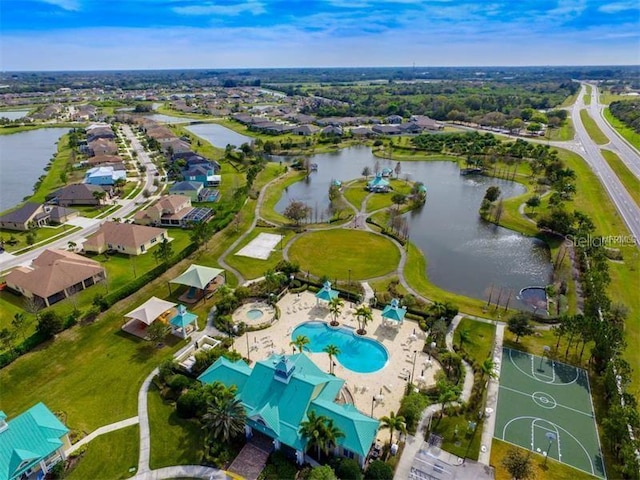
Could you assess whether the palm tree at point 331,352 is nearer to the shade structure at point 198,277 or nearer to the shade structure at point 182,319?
the shade structure at point 182,319

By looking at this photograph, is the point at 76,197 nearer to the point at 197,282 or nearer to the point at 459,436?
the point at 197,282

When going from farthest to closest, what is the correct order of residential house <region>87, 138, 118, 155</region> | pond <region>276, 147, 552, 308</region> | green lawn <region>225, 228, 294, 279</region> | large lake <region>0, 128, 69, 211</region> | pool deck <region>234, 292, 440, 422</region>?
1. residential house <region>87, 138, 118, 155</region>
2. large lake <region>0, 128, 69, 211</region>
3. pond <region>276, 147, 552, 308</region>
4. green lawn <region>225, 228, 294, 279</region>
5. pool deck <region>234, 292, 440, 422</region>

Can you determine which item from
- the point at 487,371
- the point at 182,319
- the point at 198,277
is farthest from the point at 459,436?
the point at 198,277

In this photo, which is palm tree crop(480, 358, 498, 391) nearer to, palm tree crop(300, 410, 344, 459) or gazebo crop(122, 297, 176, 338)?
palm tree crop(300, 410, 344, 459)

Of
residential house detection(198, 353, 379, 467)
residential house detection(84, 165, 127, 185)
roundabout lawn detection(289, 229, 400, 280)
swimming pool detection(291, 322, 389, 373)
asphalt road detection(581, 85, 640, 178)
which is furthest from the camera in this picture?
asphalt road detection(581, 85, 640, 178)

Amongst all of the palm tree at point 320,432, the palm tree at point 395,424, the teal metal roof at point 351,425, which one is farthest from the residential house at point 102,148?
the palm tree at point 395,424

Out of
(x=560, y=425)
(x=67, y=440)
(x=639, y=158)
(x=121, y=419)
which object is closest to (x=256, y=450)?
(x=121, y=419)

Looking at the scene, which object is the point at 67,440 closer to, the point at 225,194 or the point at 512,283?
the point at 512,283

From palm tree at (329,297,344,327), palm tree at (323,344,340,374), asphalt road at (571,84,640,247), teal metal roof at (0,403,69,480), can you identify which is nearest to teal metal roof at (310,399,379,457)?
palm tree at (323,344,340,374)
